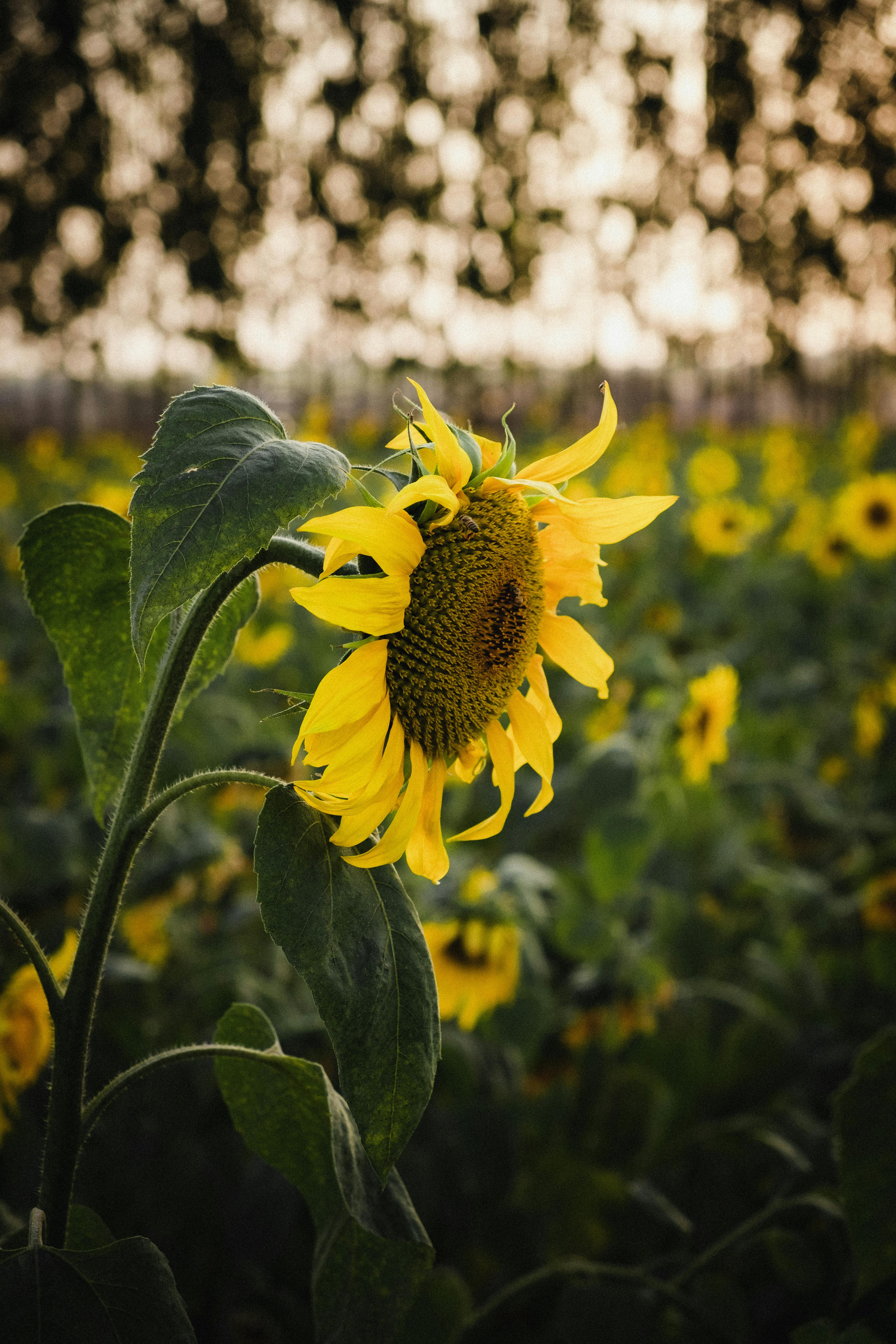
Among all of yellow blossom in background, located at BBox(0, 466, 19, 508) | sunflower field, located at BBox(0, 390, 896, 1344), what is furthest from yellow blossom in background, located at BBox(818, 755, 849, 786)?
yellow blossom in background, located at BBox(0, 466, 19, 508)

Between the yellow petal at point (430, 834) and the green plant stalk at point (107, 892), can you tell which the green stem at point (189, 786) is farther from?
the yellow petal at point (430, 834)

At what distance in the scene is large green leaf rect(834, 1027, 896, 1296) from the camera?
29.7 inches

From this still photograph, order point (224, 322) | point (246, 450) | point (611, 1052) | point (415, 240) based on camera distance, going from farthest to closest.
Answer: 1. point (415, 240)
2. point (224, 322)
3. point (611, 1052)
4. point (246, 450)

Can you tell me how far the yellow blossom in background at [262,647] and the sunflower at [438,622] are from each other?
2237 mm

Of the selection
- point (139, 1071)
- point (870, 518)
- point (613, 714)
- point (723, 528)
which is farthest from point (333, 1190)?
point (870, 518)

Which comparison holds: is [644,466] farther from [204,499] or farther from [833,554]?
[204,499]

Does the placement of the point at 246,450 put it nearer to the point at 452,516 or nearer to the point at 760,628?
the point at 452,516

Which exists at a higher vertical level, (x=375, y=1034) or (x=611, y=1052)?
(x=375, y=1034)

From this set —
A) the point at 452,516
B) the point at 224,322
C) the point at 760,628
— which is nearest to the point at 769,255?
the point at 224,322

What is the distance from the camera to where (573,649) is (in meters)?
0.75

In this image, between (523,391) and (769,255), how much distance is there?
3.16m

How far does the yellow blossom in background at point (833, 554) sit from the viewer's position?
371 cm

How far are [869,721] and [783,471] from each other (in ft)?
10.4

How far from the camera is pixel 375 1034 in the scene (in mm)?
573
